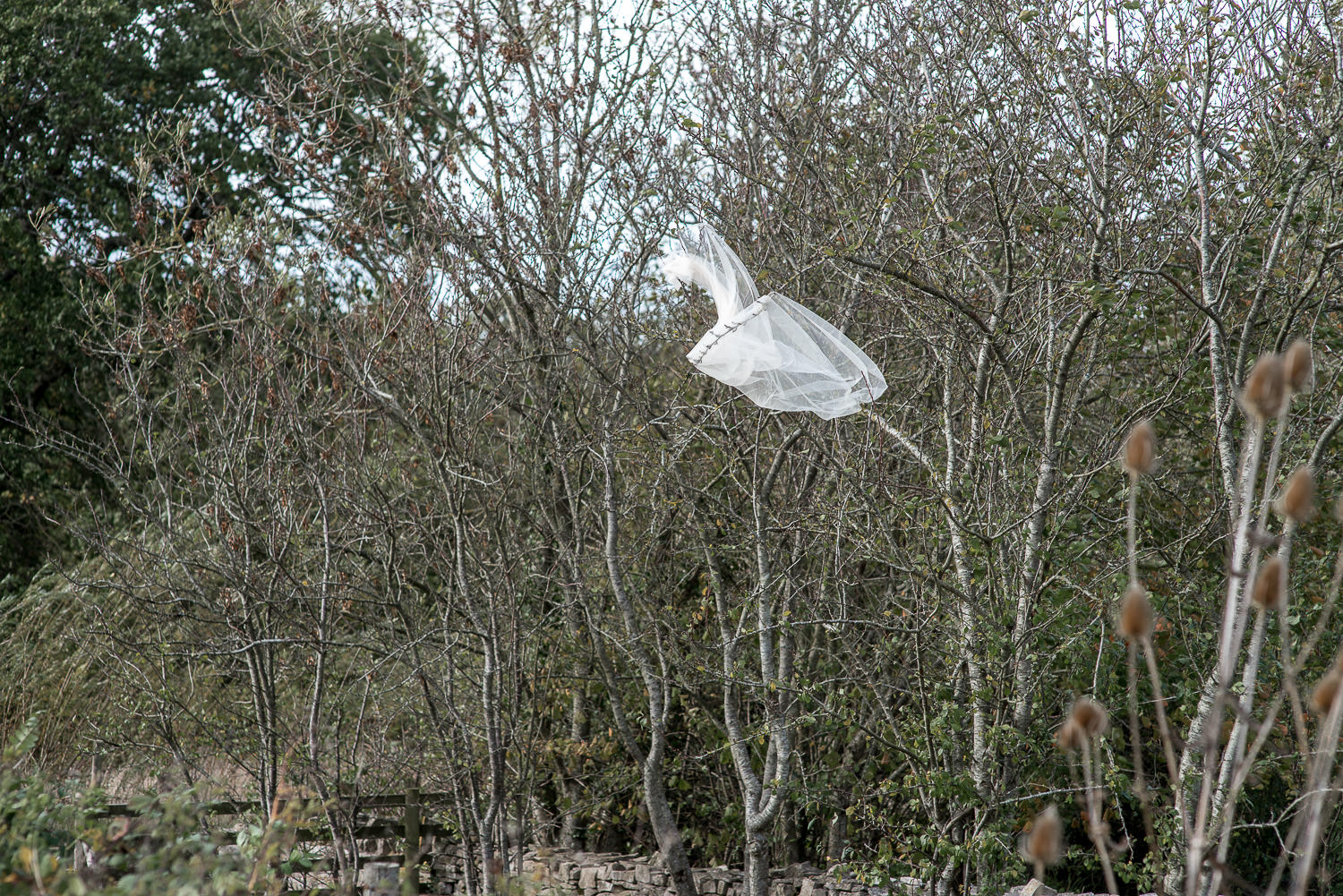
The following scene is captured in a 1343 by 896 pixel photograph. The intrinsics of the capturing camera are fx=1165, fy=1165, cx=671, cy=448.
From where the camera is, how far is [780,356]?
3.95m

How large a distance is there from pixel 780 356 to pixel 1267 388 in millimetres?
2573

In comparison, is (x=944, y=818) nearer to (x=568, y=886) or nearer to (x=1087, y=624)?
(x=1087, y=624)

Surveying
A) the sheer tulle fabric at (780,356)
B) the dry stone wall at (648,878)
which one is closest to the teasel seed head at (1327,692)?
the sheer tulle fabric at (780,356)

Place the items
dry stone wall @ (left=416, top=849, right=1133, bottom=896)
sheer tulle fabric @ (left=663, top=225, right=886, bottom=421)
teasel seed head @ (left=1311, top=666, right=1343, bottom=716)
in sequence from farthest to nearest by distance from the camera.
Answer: dry stone wall @ (left=416, top=849, right=1133, bottom=896) < sheer tulle fabric @ (left=663, top=225, right=886, bottom=421) < teasel seed head @ (left=1311, top=666, right=1343, bottom=716)

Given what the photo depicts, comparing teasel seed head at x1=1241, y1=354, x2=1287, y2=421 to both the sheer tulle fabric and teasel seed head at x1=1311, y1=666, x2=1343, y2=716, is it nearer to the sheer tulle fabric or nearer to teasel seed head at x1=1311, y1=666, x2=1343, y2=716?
teasel seed head at x1=1311, y1=666, x2=1343, y2=716

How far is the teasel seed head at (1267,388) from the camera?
1.41m

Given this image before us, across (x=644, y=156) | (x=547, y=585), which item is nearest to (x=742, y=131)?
(x=644, y=156)

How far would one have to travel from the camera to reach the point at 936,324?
469 centimetres

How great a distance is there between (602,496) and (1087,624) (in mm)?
2435

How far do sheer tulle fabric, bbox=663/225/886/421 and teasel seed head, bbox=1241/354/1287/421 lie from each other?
2.49m

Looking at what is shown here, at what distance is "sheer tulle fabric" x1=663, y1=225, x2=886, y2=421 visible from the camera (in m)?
3.97

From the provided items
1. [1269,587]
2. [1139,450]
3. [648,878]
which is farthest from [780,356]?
[648,878]

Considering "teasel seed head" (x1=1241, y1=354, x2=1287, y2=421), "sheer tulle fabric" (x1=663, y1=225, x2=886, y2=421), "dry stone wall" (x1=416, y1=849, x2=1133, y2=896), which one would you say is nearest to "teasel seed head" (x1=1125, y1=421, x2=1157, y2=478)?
"teasel seed head" (x1=1241, y1=354, x2=1287, y2=421)

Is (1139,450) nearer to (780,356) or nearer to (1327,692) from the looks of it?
(1327,692)
